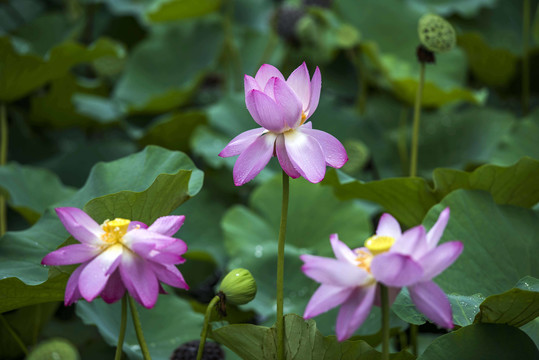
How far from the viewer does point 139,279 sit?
539 mm

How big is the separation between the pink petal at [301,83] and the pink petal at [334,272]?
191mm

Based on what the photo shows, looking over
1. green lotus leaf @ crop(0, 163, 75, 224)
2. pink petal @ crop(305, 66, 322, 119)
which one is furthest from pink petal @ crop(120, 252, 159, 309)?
green lotus leaf @ crop(0, 163, 75, 224)

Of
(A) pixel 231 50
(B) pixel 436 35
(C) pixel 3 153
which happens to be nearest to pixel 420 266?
(B) pixel 436 35

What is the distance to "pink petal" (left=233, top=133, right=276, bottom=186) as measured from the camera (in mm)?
567

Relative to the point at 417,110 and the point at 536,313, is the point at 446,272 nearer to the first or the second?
the point at 536,313

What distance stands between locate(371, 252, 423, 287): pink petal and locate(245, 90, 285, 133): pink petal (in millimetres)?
178

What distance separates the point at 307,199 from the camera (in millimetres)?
1244

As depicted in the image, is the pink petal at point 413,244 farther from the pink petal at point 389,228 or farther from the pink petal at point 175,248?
the pink petal at point 175,248

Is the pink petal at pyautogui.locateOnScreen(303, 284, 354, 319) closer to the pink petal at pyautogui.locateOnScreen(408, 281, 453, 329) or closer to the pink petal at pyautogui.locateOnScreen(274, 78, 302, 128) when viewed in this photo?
the pink petal at pyautogui.locateOnScreen(408, 281, 453, 329)

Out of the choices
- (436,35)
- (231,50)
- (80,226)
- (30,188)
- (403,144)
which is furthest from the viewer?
(231,50)

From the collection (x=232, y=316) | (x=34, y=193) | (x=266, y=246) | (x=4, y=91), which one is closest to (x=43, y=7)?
(x=4, y=91)

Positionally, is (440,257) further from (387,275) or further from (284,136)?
(284,136)

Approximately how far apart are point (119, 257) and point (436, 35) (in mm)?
621

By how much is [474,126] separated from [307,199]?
22.4 inches
